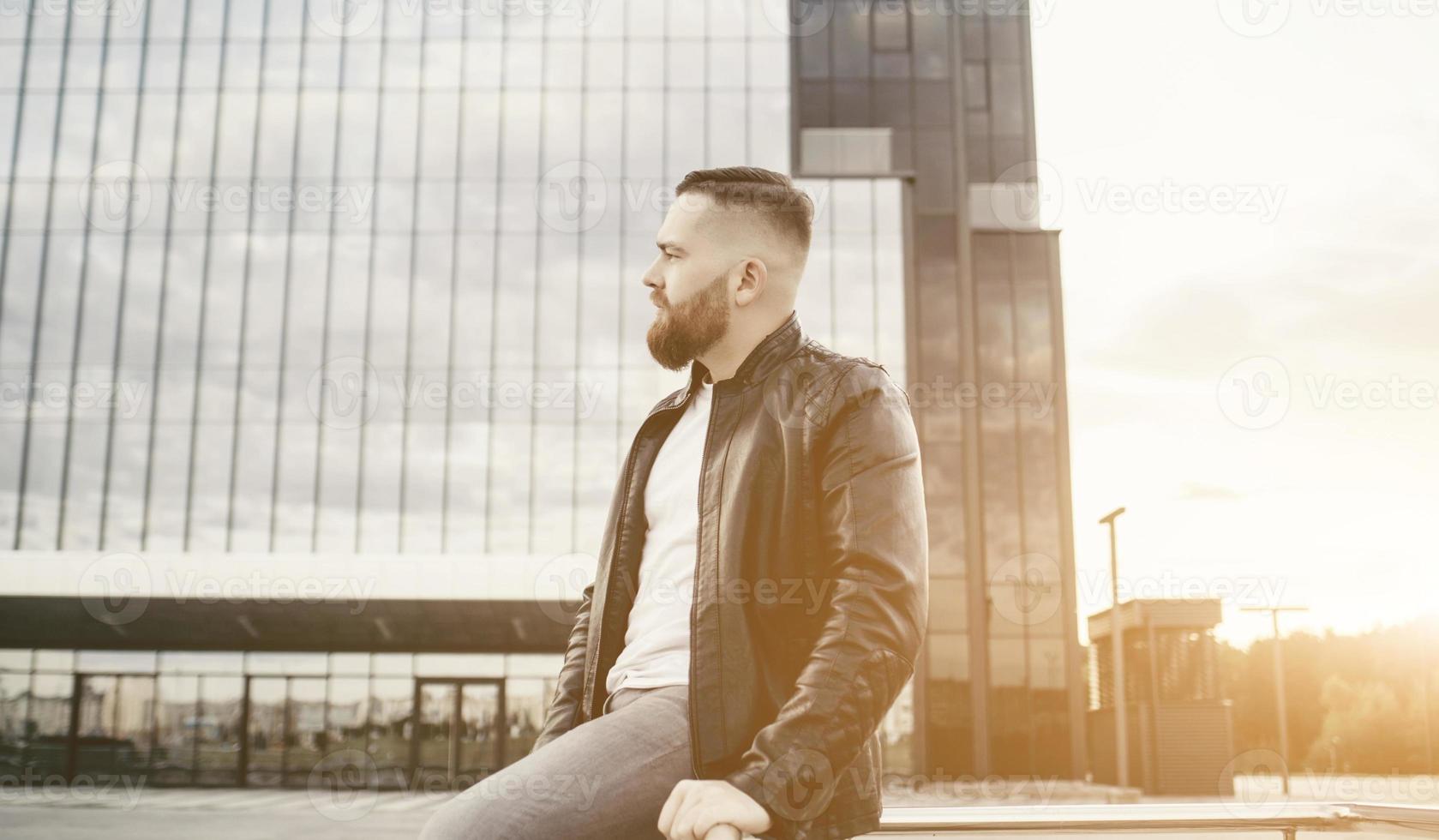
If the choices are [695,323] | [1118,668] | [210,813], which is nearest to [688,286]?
[695,323]

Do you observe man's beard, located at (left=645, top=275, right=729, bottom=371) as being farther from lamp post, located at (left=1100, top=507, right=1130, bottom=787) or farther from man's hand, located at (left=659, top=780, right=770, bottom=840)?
lamp post, located at (left=1100, top=507, right=1130, bottom=787)

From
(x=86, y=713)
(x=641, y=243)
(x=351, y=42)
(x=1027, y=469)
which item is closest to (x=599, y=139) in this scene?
(x=641, y=243)

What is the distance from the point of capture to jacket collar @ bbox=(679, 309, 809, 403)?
2016mm

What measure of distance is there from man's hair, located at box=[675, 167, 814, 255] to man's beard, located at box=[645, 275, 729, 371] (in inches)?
5.2

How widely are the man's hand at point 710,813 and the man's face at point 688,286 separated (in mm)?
738

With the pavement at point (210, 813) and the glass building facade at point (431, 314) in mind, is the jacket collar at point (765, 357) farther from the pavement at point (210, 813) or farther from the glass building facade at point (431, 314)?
the glass building facade at point (431, 314)

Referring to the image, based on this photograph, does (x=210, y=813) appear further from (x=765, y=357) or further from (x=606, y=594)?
(x=765, y=357)

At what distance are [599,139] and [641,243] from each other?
277 centimetres

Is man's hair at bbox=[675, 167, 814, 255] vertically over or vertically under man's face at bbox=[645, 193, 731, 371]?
over

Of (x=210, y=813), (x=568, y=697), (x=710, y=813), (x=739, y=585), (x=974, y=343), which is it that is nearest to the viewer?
(x=710, y=813)

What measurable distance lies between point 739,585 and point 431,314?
2657 centimetres

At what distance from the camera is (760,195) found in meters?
2.01

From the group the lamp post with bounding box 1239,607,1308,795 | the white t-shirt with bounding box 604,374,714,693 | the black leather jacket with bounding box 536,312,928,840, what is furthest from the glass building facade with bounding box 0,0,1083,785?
the black leather jacket with bounding box 536,312,928,840

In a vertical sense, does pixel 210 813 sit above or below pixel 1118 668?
below
